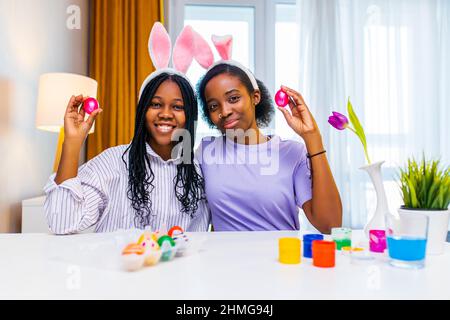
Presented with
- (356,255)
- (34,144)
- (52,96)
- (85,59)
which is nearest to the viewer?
(356,255)

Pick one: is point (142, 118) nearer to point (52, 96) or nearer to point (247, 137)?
point (247, 137)

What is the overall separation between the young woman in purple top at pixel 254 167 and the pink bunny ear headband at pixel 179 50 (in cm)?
7

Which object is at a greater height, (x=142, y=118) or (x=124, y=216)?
(x=142, y=118)

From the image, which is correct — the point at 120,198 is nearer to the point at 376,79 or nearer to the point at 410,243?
the point at 410,243

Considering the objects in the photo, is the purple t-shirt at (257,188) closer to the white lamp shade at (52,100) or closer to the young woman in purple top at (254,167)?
the young woman in purple top at (254,167)

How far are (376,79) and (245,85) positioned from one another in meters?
2.00

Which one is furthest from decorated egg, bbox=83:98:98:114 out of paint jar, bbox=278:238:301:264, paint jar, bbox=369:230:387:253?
paint jar, bbox=369:230:387:253

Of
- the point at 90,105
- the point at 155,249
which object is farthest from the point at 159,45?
the point at 155,249

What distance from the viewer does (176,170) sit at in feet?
3.78

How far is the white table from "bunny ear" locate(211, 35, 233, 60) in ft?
2.43

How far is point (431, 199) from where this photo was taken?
754 mm

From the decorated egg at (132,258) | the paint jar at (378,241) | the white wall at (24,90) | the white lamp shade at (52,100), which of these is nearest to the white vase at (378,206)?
the paint jar at (378,241)
